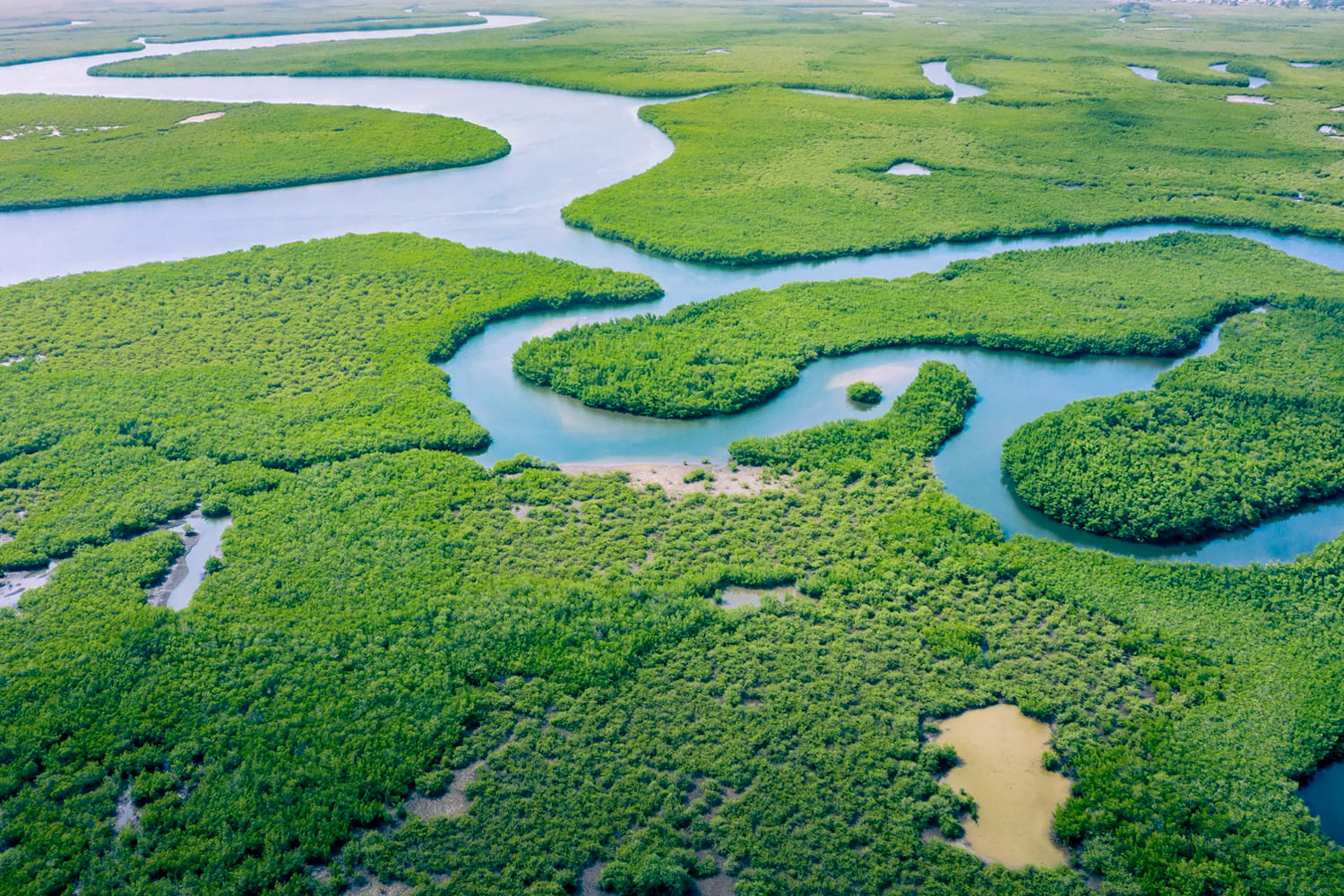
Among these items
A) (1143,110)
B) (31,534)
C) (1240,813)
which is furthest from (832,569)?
(1143,110)

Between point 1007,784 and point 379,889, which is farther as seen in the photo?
point 1007,784

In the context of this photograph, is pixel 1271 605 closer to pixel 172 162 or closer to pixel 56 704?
pixel 56 704

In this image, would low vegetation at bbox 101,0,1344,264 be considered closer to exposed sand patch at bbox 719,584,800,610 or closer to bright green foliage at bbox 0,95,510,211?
bright green foliage at bbox 0,95,510,211

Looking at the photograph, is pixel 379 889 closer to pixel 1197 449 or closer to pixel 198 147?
pixel 1197 449

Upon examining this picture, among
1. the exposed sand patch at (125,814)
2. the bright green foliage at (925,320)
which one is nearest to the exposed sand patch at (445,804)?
the exposed sand patch at (125,814)

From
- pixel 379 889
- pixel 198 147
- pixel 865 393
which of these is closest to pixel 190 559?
pixel 379 889

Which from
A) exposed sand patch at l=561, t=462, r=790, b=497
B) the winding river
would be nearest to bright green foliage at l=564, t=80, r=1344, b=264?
the winding river
